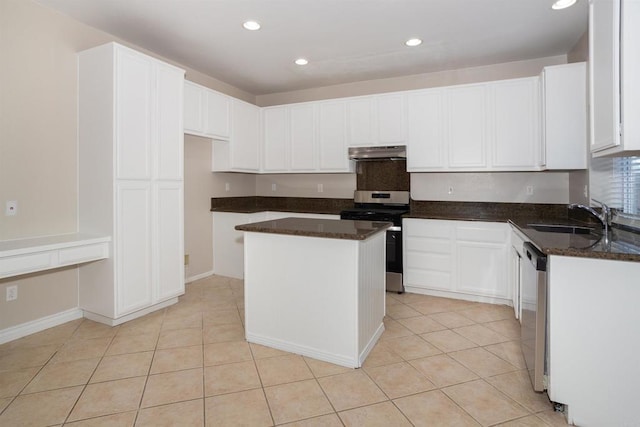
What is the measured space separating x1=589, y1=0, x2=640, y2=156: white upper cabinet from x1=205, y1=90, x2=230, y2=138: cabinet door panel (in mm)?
3545

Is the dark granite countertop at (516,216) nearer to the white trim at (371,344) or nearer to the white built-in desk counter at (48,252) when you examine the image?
the white trim at (371,344)

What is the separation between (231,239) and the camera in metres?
4.63

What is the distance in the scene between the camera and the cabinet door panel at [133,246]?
300 cm

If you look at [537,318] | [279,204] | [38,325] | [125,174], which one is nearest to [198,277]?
[279,204]

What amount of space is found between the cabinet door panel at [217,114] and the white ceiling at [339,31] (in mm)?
375

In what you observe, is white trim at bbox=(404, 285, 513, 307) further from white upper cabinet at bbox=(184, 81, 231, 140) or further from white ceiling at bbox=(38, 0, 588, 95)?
white upper cabinet at bbox=(184, 81, 231, 140)

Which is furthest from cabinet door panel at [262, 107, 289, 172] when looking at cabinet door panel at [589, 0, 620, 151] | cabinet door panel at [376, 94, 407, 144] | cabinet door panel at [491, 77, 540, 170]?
cabinet door panel at [589, 0, 620, 151]

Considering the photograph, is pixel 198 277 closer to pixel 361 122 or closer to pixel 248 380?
pixel 248 380

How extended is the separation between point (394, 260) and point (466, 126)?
169 cm

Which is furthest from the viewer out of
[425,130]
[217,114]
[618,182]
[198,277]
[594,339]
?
[198,277]

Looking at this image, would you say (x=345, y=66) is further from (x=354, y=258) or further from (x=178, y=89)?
(x=354, y=258)

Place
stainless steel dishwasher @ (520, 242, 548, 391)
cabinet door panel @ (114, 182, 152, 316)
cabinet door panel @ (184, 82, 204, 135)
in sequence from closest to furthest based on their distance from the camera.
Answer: stainless steel dishwasher @ (520, 242, 548, 391)
cabinet door panel @ (114, 182, 152, 316)
cabinet door panel @ (184, 82, 204, 135)

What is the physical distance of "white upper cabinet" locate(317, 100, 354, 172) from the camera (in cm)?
453

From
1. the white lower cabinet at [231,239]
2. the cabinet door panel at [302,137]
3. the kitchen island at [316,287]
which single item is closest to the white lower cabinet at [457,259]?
the white lower cabinet at [231,239]
